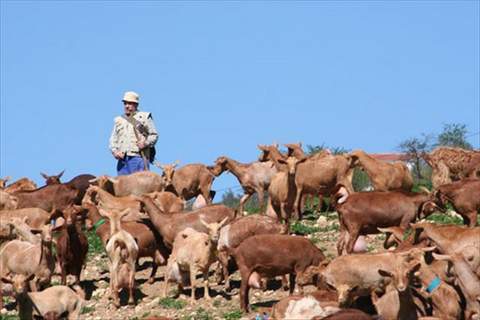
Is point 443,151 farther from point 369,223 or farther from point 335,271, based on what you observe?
point 335,271

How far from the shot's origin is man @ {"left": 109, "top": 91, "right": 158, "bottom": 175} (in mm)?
26297

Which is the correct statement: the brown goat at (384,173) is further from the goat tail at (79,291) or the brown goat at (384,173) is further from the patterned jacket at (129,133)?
the goat tail at (79,291)

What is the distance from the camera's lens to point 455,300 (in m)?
18.3

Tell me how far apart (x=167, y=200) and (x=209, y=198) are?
3.53 meters

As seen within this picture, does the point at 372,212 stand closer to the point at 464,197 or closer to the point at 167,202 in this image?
the point at 464,197

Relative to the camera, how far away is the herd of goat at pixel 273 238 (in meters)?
18.4

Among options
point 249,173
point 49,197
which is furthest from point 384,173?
point 49,197

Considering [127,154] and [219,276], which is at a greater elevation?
[127,154]

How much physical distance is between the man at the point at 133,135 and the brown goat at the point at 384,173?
3.78 m

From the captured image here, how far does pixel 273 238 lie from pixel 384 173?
263 inches

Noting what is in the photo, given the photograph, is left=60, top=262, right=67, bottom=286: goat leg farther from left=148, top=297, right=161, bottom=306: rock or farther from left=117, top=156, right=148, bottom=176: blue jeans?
left=117, top=156, right=148, bottom=176: blue jeans

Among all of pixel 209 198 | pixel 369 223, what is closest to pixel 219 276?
pixel 369 223

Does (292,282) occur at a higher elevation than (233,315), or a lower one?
higher

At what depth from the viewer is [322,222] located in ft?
84.3
